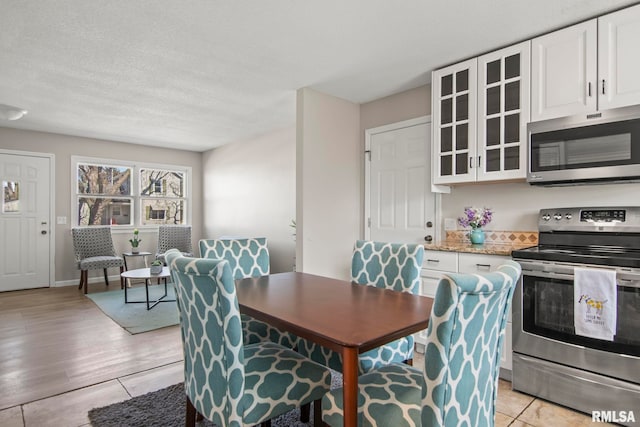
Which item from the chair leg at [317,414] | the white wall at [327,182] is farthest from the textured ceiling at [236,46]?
the chair leg at [317,414]

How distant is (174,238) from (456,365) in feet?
19.6

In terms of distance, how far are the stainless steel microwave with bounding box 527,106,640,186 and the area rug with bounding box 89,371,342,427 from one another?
2190 millimetres

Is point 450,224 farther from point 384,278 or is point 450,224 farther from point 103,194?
point 103,194

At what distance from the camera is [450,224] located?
126 inches

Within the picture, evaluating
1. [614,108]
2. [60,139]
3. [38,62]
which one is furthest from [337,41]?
[60,139]

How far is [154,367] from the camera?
104 inches

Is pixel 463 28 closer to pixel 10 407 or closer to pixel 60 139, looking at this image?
pixel 10 407

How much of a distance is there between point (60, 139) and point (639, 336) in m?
6.99

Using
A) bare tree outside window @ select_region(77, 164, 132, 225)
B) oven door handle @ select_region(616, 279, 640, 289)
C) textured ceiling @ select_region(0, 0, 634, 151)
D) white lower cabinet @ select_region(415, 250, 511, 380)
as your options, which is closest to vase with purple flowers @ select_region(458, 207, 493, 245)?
white lower cabinet @ select_region(415, 250, 511, 380)

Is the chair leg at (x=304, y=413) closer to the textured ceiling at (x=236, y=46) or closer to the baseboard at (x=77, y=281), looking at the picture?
the textured ceiling at (x=236, y=46)

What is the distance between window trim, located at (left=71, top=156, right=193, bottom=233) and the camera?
5668 millimetres

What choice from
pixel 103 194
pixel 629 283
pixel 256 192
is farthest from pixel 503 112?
pixel 103 194

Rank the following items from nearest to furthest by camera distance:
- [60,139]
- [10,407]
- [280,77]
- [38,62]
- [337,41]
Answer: [10,407], [337,41], [38,62], [280,77], [60,139]

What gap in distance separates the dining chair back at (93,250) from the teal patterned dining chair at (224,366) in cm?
441
